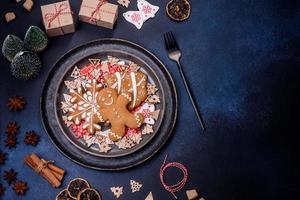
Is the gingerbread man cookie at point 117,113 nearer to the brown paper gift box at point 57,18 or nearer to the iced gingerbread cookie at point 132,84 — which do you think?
the iced gingerbread cookie at point 132,84

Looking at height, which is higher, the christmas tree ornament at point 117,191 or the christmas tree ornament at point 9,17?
the christmas tree ornament at point 9,17

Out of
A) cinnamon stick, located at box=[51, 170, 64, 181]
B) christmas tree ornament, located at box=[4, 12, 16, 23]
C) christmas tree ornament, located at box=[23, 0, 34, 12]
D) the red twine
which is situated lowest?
the red twine

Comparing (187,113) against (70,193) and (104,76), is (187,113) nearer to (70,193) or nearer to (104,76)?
(104,76)

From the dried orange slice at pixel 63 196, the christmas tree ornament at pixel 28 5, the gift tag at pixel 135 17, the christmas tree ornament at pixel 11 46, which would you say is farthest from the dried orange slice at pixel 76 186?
the christmas tree ornament at pixel 28 5

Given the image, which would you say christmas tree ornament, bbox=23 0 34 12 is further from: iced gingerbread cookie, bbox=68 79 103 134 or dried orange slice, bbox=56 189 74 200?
dried orange slice, bbox=56 189 74 200

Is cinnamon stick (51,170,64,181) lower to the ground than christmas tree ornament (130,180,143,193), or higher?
higher

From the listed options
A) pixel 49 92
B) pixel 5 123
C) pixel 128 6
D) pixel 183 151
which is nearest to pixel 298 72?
pixel 183 151

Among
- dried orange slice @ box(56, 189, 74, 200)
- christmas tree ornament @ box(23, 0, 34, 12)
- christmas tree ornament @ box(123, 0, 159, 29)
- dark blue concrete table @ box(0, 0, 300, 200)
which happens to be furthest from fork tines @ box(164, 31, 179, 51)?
dried orange slice @ box(56, 189, 74, 200)

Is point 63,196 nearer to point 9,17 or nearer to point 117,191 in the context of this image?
point 117,191
